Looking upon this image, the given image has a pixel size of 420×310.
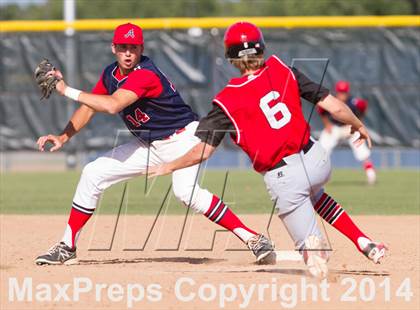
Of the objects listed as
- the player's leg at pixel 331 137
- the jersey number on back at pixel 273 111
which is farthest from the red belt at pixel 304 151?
the player's leg at pixel 331 137

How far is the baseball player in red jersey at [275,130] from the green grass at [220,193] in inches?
219

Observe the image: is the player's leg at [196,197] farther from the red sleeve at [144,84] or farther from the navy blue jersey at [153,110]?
the red sleeve at [144,84]

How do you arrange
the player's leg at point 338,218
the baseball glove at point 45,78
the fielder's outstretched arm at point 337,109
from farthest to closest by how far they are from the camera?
1. the baseball glove at point 45,78
2. the player's leg at point 338,218
3. the fielder's outstretched arm at point 337,109

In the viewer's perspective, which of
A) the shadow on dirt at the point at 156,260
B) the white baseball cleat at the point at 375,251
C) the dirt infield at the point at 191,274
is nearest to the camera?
the dirt infield at the point at 191,274

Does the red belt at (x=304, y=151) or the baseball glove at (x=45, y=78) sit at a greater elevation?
the baseball glove at (x=45, y=78)

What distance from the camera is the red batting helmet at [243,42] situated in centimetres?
620

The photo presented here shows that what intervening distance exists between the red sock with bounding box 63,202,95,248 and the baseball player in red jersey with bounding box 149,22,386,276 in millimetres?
1436

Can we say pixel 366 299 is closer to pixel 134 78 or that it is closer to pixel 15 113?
pixel 134 78

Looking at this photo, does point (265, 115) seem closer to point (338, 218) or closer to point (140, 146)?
point (338, 218)

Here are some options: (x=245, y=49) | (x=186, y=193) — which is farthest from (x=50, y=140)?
(x=245, y=49)

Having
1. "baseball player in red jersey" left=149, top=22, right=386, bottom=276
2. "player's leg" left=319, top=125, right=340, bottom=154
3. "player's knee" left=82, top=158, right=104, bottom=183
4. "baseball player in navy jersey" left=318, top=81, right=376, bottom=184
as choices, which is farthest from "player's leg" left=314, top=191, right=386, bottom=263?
"player's leg" left=319, top=125, right=340, bottom=154

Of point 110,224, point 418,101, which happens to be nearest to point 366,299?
point 110,224

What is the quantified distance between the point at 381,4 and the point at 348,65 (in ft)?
31.4

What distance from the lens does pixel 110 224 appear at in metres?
10.7
